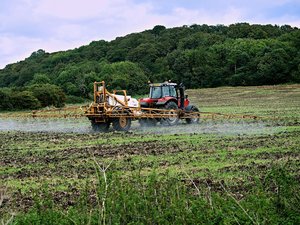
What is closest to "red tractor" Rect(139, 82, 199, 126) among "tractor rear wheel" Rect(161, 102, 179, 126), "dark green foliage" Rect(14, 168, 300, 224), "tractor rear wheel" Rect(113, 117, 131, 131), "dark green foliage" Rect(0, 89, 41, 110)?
"tractor rear wheel" Rect(161, 102, 179, 126)

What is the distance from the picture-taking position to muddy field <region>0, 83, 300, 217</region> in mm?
9633

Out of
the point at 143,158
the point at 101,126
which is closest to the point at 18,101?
the point at 101,126

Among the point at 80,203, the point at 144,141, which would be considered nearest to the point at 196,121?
the point at 144,141

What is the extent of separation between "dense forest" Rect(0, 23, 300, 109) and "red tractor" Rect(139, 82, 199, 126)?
1096 inches

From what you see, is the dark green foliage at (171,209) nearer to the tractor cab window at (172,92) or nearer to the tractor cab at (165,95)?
the tractor cab at (165,95)

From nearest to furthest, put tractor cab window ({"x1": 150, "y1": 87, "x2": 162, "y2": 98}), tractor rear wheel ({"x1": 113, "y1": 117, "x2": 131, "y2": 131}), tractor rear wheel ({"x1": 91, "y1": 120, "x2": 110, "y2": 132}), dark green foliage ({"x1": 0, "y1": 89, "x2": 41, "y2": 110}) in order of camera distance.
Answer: tractor rear wheel ({"x1": 113, "y1": 117, "x2": 131, "y2": 131}), tractor rear wheel ({"x1": 91, "y1": 120, "x2": 110, "y2": 132}), tractor cab window ({"x1": 150, "y1": 87, "x2": 162, "y2": 98}), dark green foliage ({"x1": 0, "y1": 89, "x2": 41, "y2": 110})

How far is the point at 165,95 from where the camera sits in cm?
2534

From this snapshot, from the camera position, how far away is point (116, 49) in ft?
366

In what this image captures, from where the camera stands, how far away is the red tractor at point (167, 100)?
81.1 ft

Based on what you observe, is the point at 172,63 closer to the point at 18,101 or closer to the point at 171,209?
the point at 18,101

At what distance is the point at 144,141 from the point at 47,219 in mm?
11408

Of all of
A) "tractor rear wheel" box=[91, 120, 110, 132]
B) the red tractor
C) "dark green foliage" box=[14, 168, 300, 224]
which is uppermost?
the red tractor

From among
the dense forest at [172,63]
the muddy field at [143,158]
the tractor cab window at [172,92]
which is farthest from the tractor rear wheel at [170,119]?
the dense forest at [172,63]

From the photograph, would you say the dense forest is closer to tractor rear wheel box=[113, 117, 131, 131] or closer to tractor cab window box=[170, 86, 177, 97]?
tractor cab window box=[170, 86, 177, 97]
